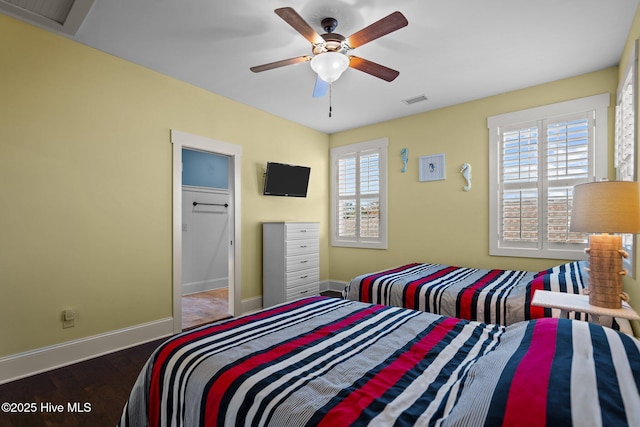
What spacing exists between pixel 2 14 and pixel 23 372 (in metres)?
2.63

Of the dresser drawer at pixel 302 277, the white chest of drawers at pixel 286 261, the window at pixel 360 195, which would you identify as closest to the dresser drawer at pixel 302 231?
the white chest of drawers at pixel 286 261

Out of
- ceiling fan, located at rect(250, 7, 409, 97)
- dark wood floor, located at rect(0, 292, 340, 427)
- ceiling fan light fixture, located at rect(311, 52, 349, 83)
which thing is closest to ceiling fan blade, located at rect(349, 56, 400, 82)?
ceiling fan, located at rect(250, 7, 409, 97)

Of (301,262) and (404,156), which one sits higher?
(404,156)

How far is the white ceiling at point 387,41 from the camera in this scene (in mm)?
2221

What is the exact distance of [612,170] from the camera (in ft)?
9.83

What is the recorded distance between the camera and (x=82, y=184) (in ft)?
8.90

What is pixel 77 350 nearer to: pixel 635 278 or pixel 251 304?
pixel 251 304

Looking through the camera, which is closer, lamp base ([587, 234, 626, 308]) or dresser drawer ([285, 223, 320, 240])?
lamp base ([587, 234, 626, 308])

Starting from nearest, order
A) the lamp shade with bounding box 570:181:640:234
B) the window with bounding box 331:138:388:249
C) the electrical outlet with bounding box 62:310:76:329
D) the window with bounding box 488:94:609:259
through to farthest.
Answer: the lamp shade with bounding box 570:181:640:234
the electrical outlet with bounding box 62:310:76:329
the window with bounding box 488:94:609:259
the window with bounding box 331:138:388:249

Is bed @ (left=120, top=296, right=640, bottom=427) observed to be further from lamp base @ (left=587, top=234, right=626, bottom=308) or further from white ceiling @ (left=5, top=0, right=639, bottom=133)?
white ceiling @ (left=5, top=0, right=639, bottom=133)

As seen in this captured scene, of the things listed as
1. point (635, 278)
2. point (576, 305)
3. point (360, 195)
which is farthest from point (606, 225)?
point (360, 195)

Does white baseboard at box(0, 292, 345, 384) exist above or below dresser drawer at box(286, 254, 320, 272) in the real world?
below

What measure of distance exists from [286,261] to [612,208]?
3073 mm

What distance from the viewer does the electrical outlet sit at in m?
2.60
